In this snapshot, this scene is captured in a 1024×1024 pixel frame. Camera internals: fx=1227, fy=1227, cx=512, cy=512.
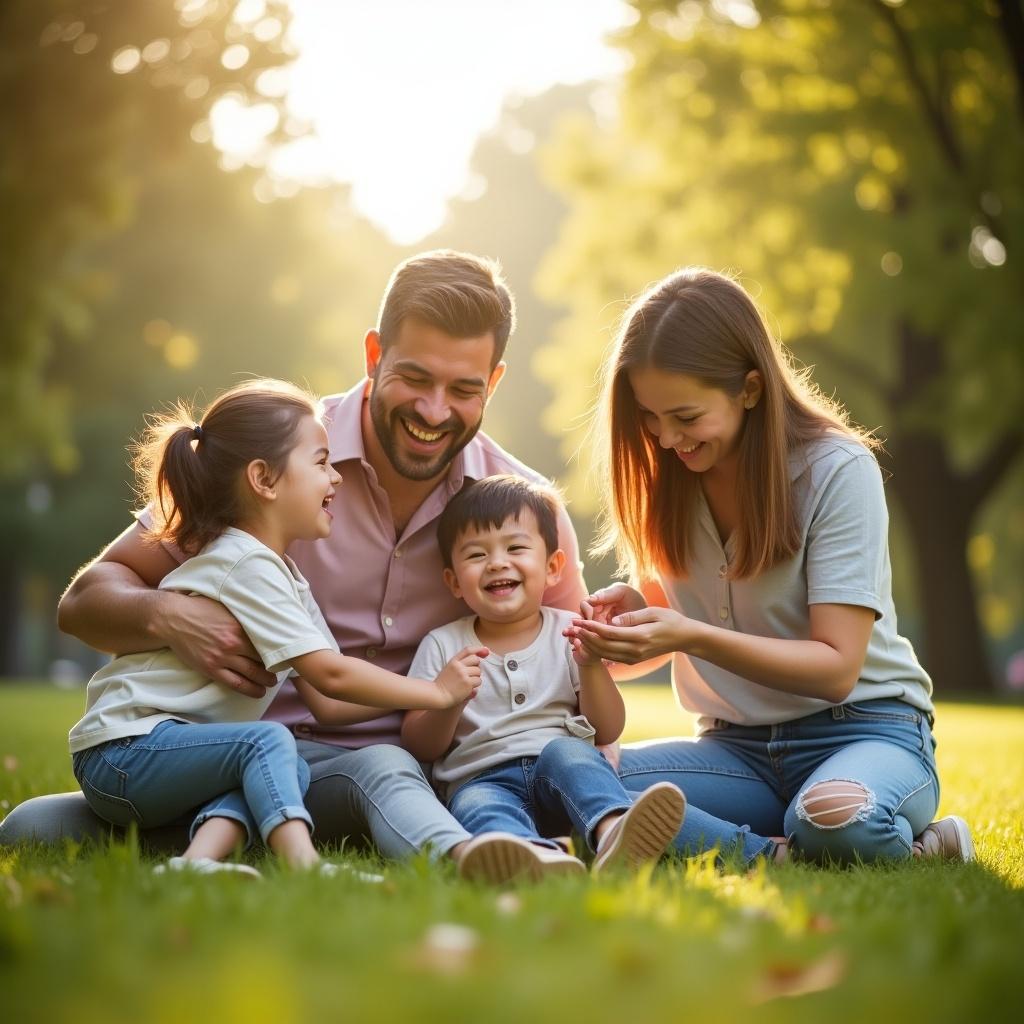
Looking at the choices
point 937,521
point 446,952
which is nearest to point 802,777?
point 446,952

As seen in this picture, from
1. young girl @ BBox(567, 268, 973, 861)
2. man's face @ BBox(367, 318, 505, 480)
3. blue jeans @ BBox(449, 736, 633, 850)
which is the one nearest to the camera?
blue jeans @ BBox(449, 736, 633, 850)

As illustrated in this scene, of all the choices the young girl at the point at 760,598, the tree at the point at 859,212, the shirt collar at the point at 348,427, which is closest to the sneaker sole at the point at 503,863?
the young girl at the point at 760,598

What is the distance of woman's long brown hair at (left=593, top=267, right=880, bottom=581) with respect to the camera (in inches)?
155

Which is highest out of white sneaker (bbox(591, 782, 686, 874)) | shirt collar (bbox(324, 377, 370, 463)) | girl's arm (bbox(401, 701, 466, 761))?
shirt collar (bbox(324, 377, 370, 463))

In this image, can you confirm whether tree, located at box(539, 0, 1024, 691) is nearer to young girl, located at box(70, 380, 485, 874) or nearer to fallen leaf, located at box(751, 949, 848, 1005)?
young girl, located at box(70, 380, 485, 874)

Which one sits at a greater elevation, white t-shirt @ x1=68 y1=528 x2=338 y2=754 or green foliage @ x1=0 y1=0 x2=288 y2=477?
green foliage @ x1=0 y1=0 x2=288 y2=477

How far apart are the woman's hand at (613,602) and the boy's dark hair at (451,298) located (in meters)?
1.03

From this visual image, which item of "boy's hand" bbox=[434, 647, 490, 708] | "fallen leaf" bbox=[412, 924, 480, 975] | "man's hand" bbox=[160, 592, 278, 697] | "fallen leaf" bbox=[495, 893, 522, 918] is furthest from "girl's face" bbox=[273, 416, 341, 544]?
"fallen leaf" bbox=[412, 924, 480, 975]

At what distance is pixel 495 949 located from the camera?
2102mm

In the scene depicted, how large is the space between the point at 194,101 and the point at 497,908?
12.2 m

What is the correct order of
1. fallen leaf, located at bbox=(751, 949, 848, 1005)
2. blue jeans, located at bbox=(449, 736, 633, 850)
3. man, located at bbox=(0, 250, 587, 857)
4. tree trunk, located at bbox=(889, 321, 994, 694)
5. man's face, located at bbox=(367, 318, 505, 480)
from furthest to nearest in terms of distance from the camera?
1. tree trunk, located at bbox=(889, 321, 994, 694)
2. man's face, located at bbox=(367, 318, 505, 480)
3. man, located at bbox=(0, 250, 587, 857)
4. blue jeans, located at bbox=(449, 736, 633, 850)
5. fallen leaf, located at bbox=(751, 949, 848, 1005)

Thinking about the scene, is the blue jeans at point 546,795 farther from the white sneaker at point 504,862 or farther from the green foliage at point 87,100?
the green foliage at point 87,100

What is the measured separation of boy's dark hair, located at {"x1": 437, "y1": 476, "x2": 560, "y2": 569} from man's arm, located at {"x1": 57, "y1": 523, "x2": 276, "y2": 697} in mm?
824

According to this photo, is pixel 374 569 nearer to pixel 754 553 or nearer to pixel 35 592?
pixel 754 553
